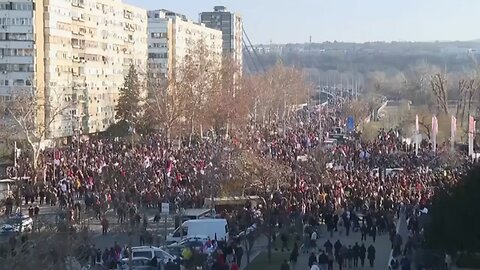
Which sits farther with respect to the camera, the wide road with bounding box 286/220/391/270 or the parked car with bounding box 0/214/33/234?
the parked car with bounding box 0/214/33/234

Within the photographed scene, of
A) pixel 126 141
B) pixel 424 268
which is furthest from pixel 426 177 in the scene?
pixel 126 141

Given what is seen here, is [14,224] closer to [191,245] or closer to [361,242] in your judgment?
[191,245]

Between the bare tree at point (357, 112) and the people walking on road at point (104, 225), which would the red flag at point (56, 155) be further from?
the bare tree at point (357, 112)

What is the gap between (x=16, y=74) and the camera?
54.2m

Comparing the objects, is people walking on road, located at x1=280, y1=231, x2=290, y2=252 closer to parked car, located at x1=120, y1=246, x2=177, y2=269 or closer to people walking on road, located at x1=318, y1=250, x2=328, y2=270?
people walking on road, located at x1=318, y1=250, x2=328, y2=270

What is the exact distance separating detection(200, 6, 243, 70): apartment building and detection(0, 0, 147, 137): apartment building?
68080 millimetres

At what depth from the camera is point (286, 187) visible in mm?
32781

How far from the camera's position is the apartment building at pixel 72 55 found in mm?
53625

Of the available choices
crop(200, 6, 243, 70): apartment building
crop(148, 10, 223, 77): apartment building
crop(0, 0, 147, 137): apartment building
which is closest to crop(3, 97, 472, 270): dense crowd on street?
crop(0, 0, 147, 137): apartment building

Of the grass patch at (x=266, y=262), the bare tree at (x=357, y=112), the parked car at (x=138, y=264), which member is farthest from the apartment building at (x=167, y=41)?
the parked car at (x=138, y=264)

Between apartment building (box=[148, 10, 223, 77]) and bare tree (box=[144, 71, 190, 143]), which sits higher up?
apartment building (box=[148, 10, 223, 77])

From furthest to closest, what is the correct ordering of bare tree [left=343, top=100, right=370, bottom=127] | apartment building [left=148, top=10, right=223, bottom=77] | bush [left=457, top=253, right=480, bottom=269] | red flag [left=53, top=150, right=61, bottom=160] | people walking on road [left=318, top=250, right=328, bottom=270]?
apartment building [left=148, top=10, right=223, bottom=77] < bare tree [left=343, top=100, right=370, bottom=127] < red flag [left=53, top=150, right=61, bottom=160] < bush [left=457, top=253, right=480, bottom=269] < people walking on road [left=318, top=250, right=328, bottom=270]

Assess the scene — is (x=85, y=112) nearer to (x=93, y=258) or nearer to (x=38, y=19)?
(x=38, y=19)

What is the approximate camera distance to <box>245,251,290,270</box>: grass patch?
22547 mm
